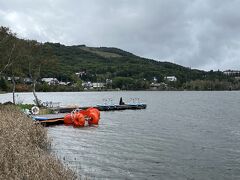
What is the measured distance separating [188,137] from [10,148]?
25.0 m

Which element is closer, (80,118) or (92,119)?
(80,118)

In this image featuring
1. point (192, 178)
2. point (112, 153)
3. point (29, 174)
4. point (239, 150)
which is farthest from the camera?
point (239, 150)

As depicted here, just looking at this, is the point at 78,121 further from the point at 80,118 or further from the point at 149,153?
the point at 149,153

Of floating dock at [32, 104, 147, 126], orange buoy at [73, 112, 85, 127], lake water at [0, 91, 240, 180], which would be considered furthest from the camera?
orange buoy at [73, 112, 85, 127]

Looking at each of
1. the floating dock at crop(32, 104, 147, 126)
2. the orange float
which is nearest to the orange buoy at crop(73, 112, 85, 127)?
the orange float

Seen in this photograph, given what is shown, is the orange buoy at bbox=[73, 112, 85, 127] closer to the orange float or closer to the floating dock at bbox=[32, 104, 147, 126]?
the orange float

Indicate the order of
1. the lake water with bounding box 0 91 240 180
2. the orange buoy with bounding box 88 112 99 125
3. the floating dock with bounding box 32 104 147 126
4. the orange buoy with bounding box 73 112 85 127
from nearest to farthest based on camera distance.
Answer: the lake water with bounding box 0 91 240 180, the floating dock with bounding box 32 104 147 126, the orange buoy with bounding box 73 112 85 127, the orange buoy with bounding box 88 112 99 125

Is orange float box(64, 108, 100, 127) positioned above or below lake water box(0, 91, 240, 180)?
above

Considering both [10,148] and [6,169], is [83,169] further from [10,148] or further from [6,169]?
[6,169]

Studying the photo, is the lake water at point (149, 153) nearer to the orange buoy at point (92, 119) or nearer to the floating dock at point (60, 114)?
the floating dock at point (60, 114)

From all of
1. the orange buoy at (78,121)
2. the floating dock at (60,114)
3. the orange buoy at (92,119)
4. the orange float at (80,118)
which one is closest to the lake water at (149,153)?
the floating dock at (60,114)

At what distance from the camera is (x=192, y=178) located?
20.1m

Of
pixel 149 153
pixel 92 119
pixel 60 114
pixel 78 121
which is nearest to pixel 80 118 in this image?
→ pixel 78 121

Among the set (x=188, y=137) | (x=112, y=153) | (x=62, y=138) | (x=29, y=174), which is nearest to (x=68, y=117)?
(x=62, y=138)
